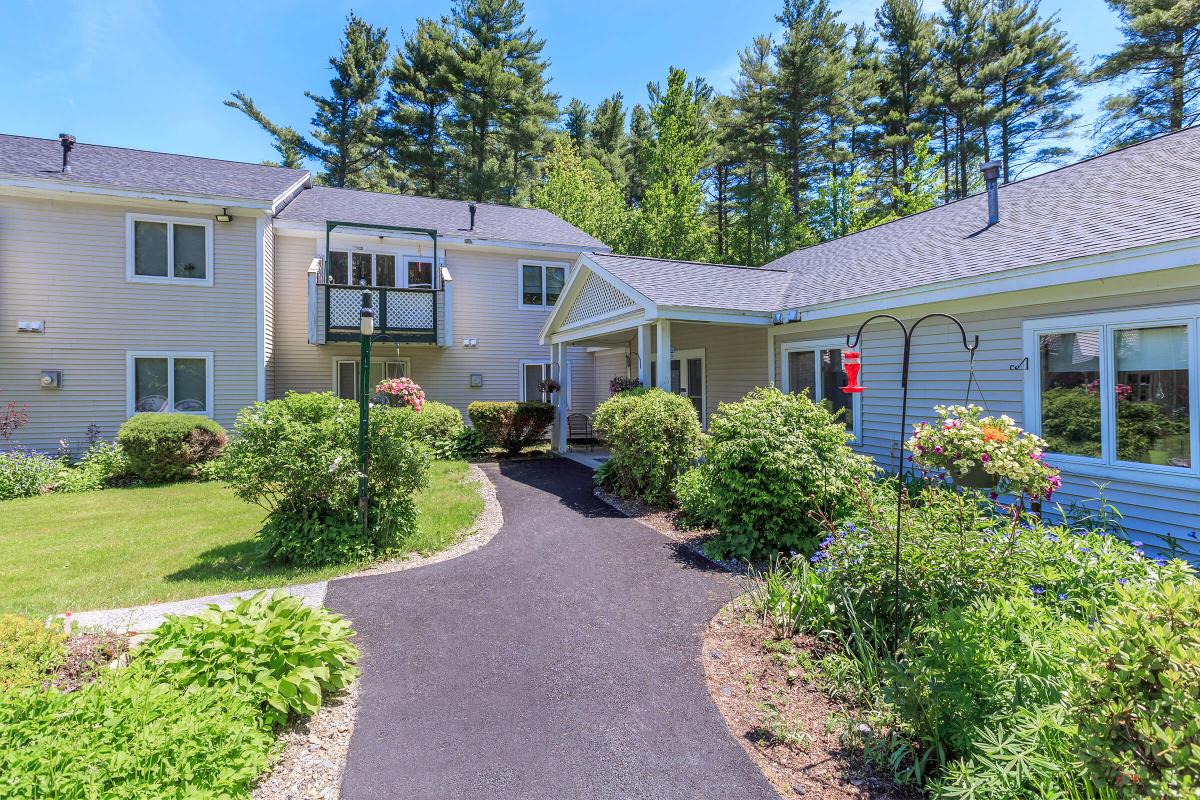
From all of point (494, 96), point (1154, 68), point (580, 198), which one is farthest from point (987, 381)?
point (494, 96)

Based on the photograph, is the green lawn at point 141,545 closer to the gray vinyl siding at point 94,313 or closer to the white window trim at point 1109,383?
the gray vinyl siding at point 94,313

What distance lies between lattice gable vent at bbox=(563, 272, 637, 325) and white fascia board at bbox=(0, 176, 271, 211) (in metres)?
7.43

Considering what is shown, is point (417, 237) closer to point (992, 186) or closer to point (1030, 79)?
point (992, 186)

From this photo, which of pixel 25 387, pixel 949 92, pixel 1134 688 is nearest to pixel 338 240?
pixel 25 387

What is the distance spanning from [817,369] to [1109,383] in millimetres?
4191

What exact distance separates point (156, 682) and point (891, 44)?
31823mm

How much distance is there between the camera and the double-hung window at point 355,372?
1473cm

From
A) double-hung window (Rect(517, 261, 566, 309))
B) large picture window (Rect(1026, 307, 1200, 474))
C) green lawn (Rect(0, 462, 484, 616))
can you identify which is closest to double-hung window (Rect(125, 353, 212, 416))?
green lawn (Rect(0, 462, 484, 616))

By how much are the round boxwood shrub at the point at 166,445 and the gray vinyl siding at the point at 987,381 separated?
1154 centimetres

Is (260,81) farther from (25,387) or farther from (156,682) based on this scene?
(156,682)

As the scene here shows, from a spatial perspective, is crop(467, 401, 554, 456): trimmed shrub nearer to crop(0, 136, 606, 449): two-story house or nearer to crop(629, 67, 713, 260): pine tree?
crop(0, 136, 606, 449): two-story house

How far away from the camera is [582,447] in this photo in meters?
15.3

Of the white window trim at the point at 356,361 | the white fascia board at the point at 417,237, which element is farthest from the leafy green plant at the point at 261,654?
the white window trim at the point at 356,361

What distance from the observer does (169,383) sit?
39.6 feet
